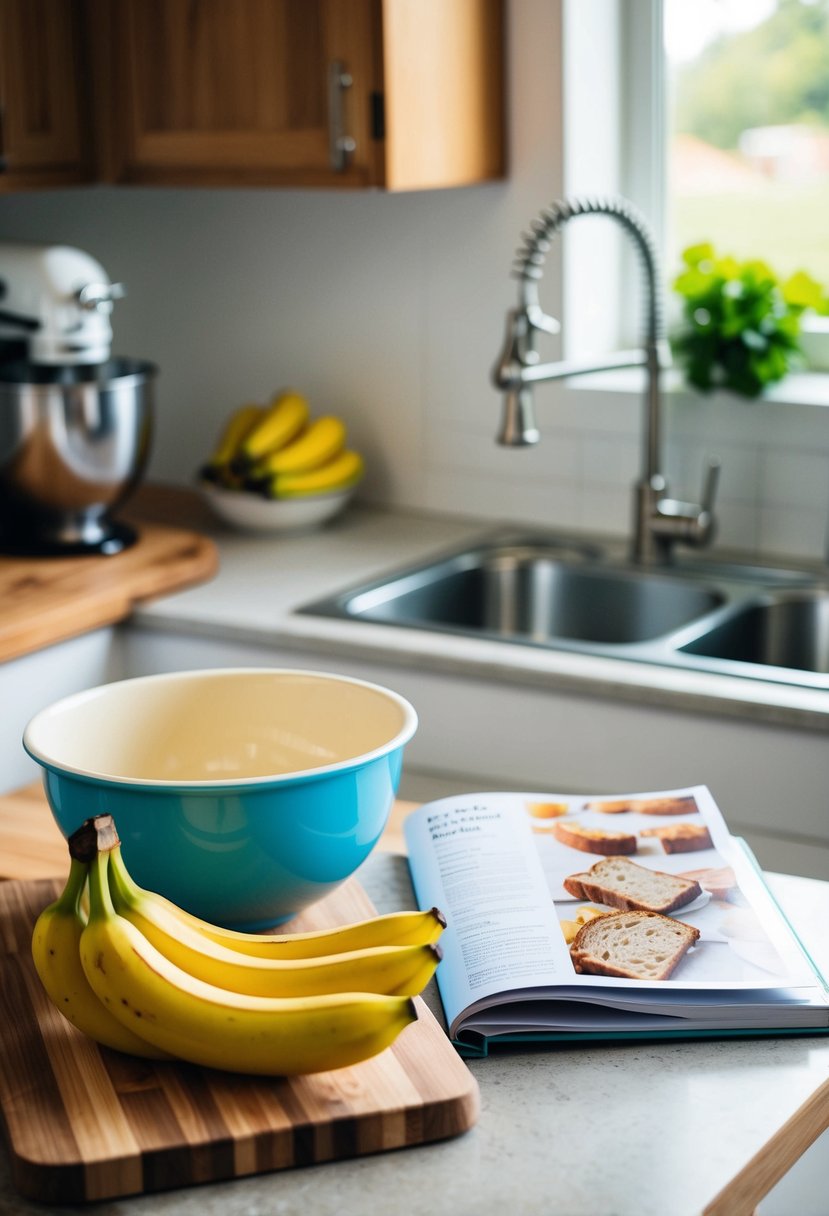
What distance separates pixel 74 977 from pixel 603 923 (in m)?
0.33

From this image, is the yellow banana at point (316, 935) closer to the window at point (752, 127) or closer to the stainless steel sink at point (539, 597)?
the stainless steel sink at point (539, 597)

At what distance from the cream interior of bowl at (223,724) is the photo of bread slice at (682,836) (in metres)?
0.21

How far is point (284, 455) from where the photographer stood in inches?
91.9

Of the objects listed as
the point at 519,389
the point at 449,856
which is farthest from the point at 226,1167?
the point at 519,389

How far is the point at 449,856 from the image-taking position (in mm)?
1062

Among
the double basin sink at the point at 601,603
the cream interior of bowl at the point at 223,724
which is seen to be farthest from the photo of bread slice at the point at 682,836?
the double basin sink at the point at 601,603

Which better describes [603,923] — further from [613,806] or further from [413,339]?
[413,339]

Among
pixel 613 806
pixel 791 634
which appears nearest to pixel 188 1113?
pixel 613 806

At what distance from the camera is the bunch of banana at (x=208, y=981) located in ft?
2.55

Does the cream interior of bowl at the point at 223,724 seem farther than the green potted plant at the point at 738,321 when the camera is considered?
No

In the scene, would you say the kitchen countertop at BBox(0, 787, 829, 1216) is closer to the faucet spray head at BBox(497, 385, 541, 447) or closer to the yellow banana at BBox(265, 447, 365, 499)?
the faucet spray head at BBox(497, 385, 541, 447)

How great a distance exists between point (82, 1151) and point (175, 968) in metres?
0.11

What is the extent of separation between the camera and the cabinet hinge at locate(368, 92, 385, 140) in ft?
6.67

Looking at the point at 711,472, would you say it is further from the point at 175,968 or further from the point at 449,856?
the point at 175,968
